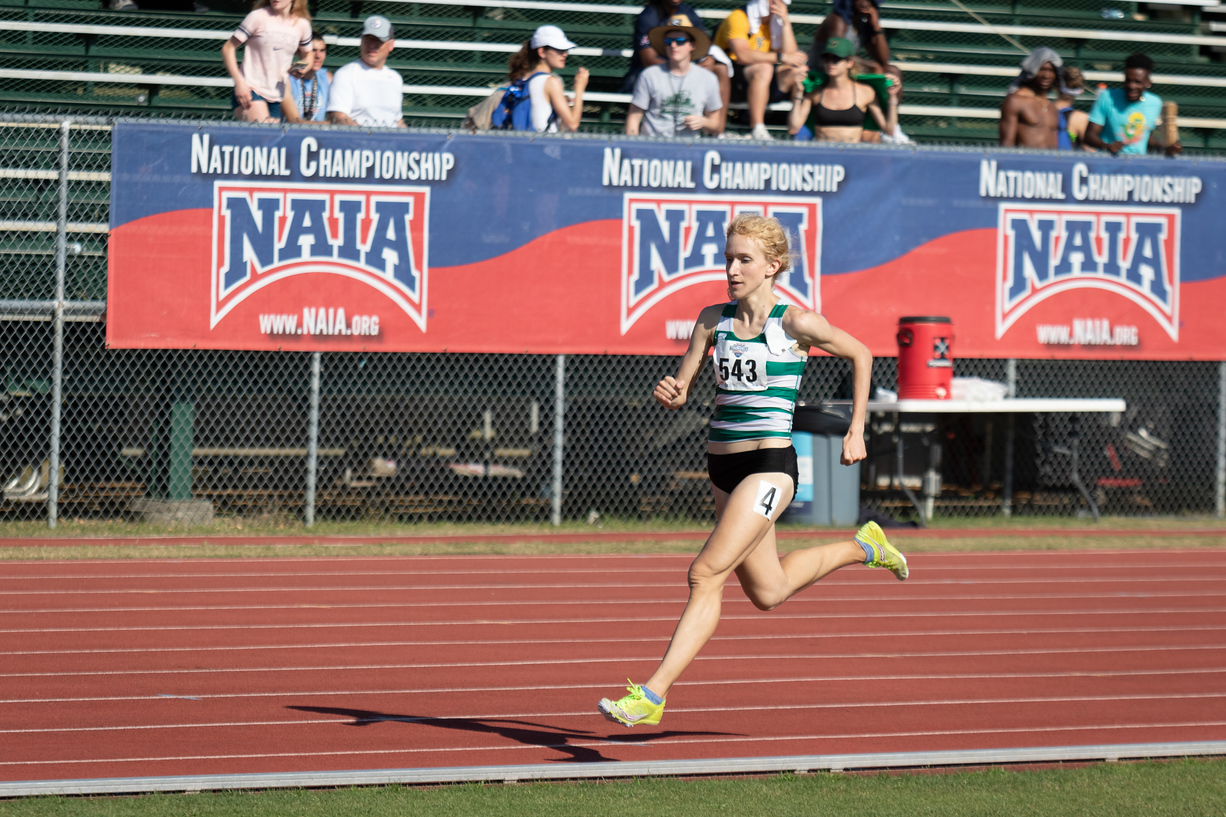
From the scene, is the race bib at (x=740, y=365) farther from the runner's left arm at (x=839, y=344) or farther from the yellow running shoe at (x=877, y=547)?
the yellow running shoe at (x=877, y=547)

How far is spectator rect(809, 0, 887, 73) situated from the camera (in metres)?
14.3

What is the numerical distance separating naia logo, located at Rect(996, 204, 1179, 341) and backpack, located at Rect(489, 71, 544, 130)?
4.59 metres

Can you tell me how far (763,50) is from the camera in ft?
47.1

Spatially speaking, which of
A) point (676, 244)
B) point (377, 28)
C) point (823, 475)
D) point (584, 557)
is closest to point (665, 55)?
point (676, 244)

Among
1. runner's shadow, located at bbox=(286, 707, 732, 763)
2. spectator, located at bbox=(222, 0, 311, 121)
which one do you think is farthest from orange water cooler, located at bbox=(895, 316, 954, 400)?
runner's shadow, located at bbox=(286, 707, 732, 763)

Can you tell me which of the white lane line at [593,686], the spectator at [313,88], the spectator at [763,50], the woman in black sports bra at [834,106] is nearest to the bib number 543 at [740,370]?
the white lane line at [593,686]

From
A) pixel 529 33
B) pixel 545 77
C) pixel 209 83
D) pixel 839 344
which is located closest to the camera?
pixel 839 344

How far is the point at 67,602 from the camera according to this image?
8680 mm

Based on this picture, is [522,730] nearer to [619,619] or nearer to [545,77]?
[619,619]

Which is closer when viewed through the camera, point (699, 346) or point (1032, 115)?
point (699, 346)

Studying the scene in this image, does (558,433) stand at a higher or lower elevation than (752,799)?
higher

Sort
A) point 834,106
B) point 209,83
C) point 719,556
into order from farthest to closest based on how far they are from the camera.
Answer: point 209,83 → point 834,106 → point 719,556

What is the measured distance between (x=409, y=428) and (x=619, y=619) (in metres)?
5.35

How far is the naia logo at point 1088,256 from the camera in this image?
42.8 feet
